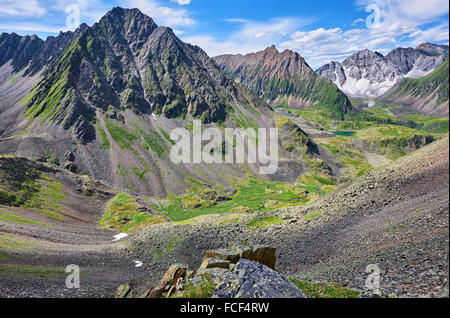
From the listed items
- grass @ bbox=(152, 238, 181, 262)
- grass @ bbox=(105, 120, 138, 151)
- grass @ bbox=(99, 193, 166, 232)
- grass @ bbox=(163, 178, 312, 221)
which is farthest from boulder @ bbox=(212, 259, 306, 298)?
grass @ bbox=(105, 120, 138, 151)

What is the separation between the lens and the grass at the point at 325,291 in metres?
22.3

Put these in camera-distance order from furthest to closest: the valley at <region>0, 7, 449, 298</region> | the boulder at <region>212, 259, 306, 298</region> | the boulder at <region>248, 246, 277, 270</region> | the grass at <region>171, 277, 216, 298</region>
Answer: the boulder at <region>248, 246, 277, 270</region> → the valley at <region>0, 7, 449, 298</region> → the grass at <region>171, 277, 216, 298</region> → the boulder at <region>212, 259, 306, 298</region>

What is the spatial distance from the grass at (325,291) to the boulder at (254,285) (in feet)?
8.38

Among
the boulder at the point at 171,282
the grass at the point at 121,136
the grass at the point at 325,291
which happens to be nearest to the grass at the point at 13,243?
the boulder at the point at 171,282

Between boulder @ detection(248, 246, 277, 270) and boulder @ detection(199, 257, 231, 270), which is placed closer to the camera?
boulder @ detection(199, 257, 231, 270)

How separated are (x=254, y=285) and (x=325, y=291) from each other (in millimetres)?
8835

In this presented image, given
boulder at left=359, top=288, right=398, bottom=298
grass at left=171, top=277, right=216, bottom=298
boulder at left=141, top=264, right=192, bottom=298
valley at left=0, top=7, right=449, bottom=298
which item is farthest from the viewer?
boulder at left=141, top=264, right=192, bottom=298

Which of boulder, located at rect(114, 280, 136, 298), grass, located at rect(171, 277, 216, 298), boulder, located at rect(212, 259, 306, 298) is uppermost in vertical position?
boulder, located at rect(212, 259, 306, 298)

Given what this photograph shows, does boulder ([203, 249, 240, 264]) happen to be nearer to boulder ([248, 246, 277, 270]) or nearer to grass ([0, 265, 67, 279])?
boulder ([248, 246, 277, 270])

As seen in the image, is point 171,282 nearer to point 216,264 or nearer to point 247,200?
point 216,264

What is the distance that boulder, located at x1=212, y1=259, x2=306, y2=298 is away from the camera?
18.6 m

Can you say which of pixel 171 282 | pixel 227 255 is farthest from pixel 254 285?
pixel 171 282

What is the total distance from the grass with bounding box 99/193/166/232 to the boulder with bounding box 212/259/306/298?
3385 inches

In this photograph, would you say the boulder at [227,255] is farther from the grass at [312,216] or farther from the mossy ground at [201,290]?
the grass at [312,216]
